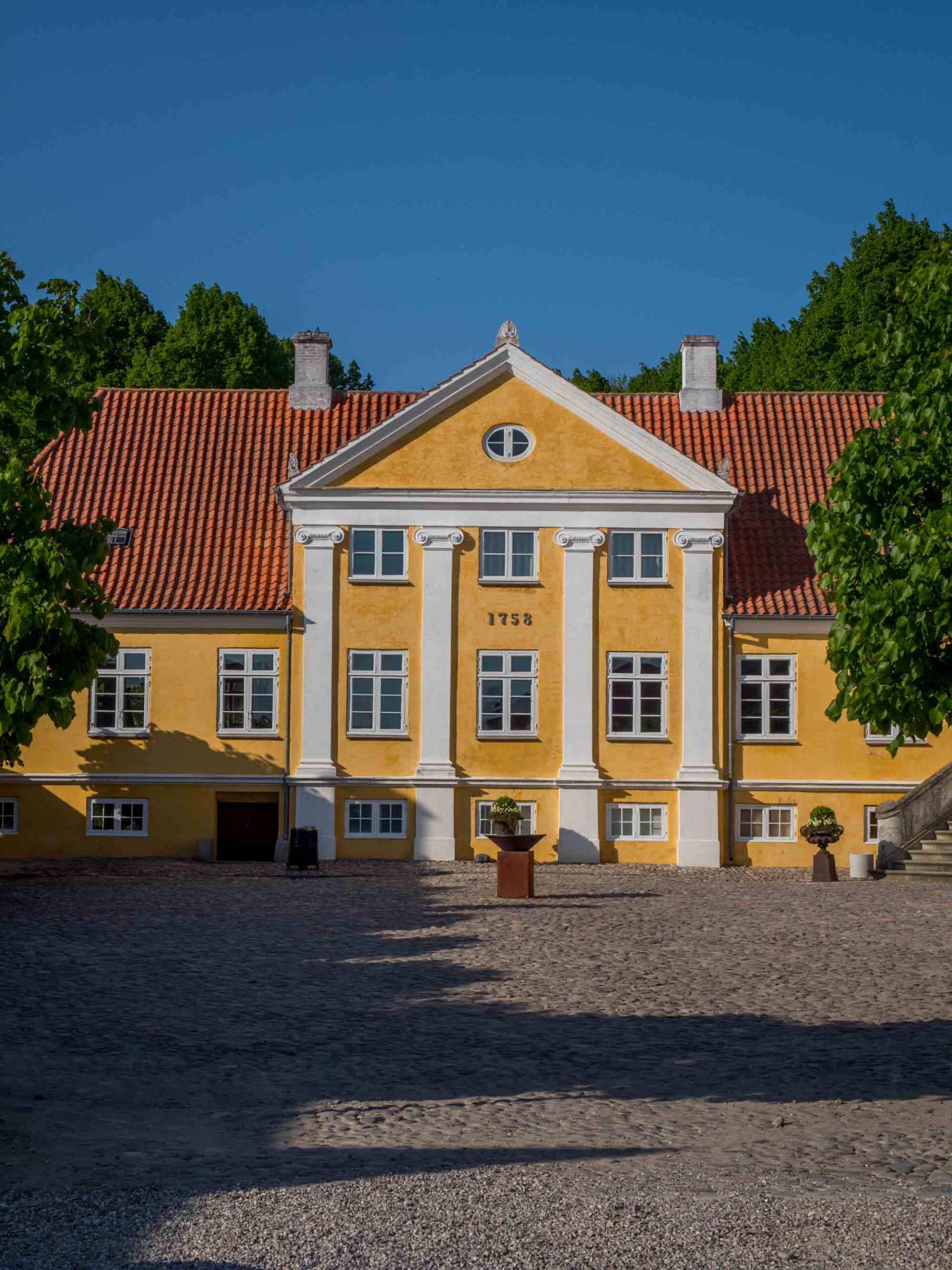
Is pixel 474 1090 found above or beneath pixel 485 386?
beneath

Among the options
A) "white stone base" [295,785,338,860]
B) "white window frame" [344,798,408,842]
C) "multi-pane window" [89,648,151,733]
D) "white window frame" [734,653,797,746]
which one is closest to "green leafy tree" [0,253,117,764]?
"multi-pane window" [89,648,151,733]

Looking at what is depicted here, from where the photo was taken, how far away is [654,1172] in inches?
349

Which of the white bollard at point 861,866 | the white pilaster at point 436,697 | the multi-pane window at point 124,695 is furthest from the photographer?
the multi-pane window at point 124,695

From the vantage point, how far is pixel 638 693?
110 ft

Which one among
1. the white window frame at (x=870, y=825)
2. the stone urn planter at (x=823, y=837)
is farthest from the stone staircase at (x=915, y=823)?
the white window frame at (x=870, y=825)

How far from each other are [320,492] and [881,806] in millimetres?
12586

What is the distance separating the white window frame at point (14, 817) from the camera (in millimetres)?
33250

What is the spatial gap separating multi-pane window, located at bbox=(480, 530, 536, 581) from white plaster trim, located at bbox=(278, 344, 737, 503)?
2.62 m

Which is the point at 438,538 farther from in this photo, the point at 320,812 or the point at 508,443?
the point at 320,812

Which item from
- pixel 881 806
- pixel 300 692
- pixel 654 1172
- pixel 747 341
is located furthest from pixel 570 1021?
pixel 747 341

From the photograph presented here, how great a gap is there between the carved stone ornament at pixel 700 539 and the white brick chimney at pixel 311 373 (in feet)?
29.4

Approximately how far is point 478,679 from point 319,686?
3219 mm

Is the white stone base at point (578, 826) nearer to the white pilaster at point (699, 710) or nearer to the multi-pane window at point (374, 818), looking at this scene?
the white pilaster at point (699, 710)

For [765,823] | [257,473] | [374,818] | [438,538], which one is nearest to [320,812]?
[374,818]
